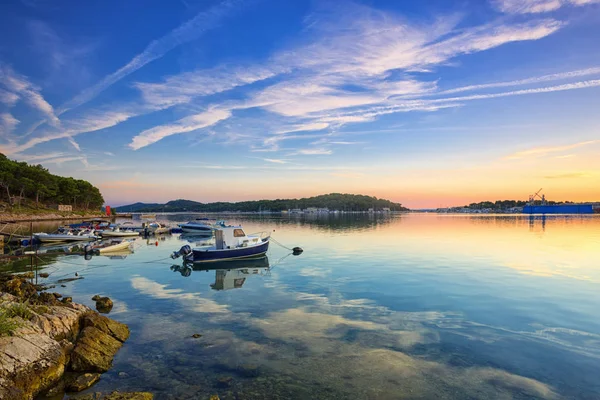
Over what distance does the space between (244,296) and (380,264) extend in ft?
52.8

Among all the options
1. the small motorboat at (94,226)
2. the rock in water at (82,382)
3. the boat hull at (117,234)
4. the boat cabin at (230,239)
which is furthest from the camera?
the small motorboat at (94,226)

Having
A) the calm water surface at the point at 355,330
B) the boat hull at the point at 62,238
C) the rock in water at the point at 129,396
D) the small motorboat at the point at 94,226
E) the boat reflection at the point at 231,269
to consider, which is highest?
the small motorboat at the point at 94,226

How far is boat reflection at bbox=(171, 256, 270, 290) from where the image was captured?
25844mm

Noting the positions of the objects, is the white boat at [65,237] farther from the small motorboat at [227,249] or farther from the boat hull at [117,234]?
the small motorboat at [227,249]

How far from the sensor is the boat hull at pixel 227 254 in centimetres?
3344

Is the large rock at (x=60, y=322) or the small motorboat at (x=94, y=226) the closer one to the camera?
the large rock at (x=60, y=322)

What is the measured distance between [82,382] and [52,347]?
1646 mm

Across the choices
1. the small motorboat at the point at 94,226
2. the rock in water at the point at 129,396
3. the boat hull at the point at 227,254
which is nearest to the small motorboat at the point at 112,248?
the boat hull at the point at 227,254

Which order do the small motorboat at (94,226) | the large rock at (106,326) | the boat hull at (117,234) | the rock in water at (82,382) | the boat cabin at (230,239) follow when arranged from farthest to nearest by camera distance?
the small motorboat at (94,226)
the boat hull at (117,234)
the boat cabin at (230,239)
the large rock at (106,326)
the rock in water at (82,382)

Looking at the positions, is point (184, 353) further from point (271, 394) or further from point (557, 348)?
point (557, 348)

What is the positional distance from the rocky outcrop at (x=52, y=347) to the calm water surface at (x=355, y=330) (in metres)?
0.77

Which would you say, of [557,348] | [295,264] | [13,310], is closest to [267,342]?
[13,310]

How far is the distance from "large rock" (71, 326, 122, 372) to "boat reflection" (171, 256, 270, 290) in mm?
11352

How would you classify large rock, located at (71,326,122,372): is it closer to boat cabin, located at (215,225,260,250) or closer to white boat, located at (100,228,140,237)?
boat cabin, located at (215,225,260,250)
